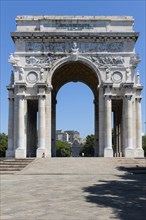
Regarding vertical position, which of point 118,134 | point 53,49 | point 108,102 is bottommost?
point 118,134

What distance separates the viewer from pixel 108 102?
1775 inches

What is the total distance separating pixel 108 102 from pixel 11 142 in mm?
12497

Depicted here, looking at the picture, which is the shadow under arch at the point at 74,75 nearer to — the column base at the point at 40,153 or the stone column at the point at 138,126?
the stone column at the point at 138,126

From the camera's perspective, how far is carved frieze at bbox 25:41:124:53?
46.7 meters

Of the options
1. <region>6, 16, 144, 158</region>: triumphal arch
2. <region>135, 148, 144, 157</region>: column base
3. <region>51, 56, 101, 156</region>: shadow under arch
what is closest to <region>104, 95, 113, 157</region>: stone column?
<region>6, 16, 144, 158</region>: triumphal arch

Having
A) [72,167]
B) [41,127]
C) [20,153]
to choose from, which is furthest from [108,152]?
[72,167]

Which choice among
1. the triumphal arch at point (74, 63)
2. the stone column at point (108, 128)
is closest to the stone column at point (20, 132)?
the triumphal arch at point (74, 63)

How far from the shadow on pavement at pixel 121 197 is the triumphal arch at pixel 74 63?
21.7 m

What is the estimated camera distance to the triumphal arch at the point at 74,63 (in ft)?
148

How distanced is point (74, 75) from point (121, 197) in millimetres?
37821

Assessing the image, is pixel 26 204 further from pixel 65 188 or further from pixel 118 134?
pixel 118 134

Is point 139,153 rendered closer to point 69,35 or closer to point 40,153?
point 40,153

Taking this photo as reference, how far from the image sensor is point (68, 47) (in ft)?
153

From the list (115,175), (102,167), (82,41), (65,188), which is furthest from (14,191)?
(82,41)
